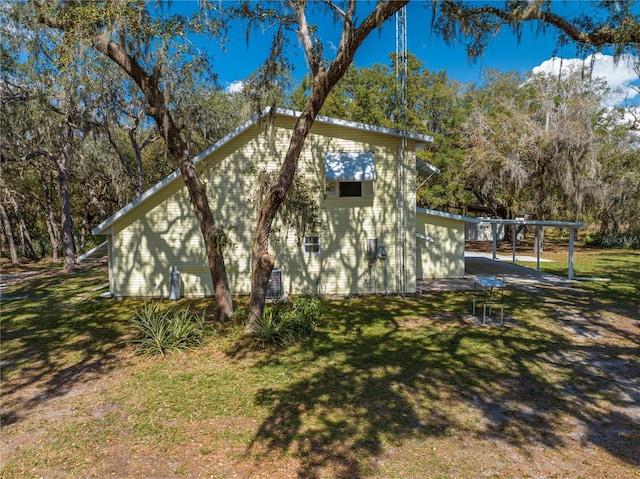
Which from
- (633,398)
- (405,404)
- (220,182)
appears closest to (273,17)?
(220,182)

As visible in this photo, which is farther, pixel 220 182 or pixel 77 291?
pixel 77 291

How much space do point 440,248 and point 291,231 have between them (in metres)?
6.41

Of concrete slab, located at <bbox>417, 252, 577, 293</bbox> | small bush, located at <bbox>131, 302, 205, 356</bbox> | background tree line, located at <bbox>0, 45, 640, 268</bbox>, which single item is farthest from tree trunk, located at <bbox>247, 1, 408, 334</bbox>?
concrete slab, located at <bbox>417, 252, 577, 293</bbox>

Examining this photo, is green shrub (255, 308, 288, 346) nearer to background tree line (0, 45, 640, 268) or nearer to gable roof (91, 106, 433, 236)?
background tree line (0, 45, 640, 268)

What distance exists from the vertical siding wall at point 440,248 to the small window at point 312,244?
188 inches

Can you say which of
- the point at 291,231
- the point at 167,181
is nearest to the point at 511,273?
the point at 291,231

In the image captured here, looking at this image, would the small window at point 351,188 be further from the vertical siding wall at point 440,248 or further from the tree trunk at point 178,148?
the tree trunk at point 178,148

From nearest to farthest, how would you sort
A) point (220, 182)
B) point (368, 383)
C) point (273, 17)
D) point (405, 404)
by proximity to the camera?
point (405, 404) < point (368, 383) < point (273, 17) < point (220, 182)

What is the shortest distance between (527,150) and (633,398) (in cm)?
1925

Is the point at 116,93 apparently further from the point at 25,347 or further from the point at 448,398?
the point at 448,398

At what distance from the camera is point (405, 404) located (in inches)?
217

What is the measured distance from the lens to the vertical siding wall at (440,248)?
15.4m

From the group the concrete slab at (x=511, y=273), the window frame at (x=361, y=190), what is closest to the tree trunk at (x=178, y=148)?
the window frame at (x=361, y=190)

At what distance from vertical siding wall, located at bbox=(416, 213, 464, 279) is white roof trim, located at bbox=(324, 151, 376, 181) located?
4.31 m
